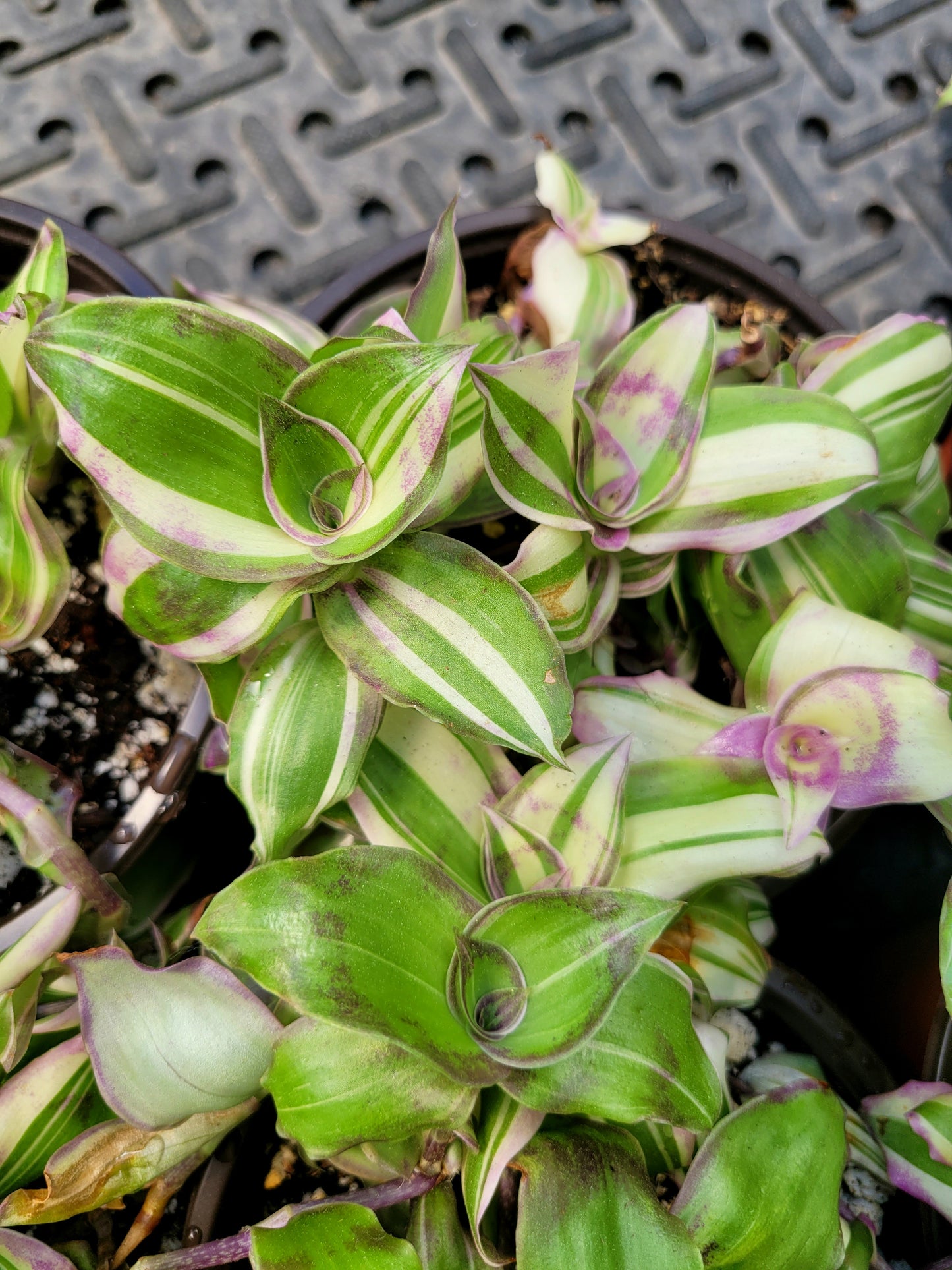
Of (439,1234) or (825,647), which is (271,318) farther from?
(439,1234)

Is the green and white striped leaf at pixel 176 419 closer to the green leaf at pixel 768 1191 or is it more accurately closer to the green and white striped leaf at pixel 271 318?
the green and white striped leaf at pixel 271 318

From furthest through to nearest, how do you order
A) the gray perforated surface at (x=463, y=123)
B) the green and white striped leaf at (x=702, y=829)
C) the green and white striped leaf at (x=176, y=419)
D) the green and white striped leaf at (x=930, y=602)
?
the gray perforated surface at (x=463, y=123) < the green and white striped leaf at (x=930, y=602) < the green and white striped leaf at (x=702, y=829) < the green and white striped leaf at (x=176, y=419)

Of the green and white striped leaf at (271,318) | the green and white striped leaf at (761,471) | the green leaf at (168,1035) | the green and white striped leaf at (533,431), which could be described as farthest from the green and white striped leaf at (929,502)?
the green leaf at (168,1035)

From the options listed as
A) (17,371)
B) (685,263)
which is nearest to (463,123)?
(685,263)

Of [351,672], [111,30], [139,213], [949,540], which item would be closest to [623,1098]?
[351,672]

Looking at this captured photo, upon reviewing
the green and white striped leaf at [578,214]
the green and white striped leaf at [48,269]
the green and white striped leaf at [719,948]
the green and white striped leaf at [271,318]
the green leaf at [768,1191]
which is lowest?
the green leaf at [768,1191]

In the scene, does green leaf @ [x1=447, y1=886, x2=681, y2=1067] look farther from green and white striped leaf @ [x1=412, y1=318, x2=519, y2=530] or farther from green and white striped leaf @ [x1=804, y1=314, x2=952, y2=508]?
green and white striped leaf @ [x1=804, y1=314, x2=952, y2=508]

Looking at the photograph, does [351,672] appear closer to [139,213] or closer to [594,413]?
[594,413]
